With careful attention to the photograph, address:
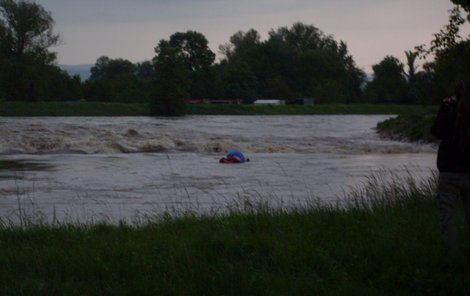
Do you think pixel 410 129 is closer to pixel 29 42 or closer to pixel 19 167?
pixel 19 167

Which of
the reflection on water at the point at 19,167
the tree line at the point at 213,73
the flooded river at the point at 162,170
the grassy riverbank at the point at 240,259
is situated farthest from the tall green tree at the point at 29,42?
the grassy riverbank at the point at 240,259

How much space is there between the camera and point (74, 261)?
7.89 m

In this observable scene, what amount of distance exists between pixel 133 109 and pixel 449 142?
8264cm

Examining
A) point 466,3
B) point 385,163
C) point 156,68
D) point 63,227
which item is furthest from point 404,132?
point 156,68

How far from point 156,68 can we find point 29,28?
56.1 ft

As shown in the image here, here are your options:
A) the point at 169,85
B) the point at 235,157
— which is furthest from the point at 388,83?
the point at 235,157

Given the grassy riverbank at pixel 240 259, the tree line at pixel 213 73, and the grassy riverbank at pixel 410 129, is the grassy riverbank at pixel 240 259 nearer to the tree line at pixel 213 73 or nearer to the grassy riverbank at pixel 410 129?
the grassy riverbank at pixel 410 129

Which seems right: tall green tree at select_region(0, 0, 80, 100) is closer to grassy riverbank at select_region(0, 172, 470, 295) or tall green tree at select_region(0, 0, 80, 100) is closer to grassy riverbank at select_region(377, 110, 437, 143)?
grassy riverbank at select_region(377, 110, 437, 143)

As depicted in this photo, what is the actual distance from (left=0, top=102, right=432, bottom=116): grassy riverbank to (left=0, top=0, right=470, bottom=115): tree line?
359cm

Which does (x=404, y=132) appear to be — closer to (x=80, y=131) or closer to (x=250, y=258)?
(x=80, y=131)

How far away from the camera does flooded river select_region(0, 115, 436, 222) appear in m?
16.8

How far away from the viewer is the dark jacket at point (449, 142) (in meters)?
7.96

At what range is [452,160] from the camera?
812 cm

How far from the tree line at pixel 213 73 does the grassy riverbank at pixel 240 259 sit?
1910 inches
